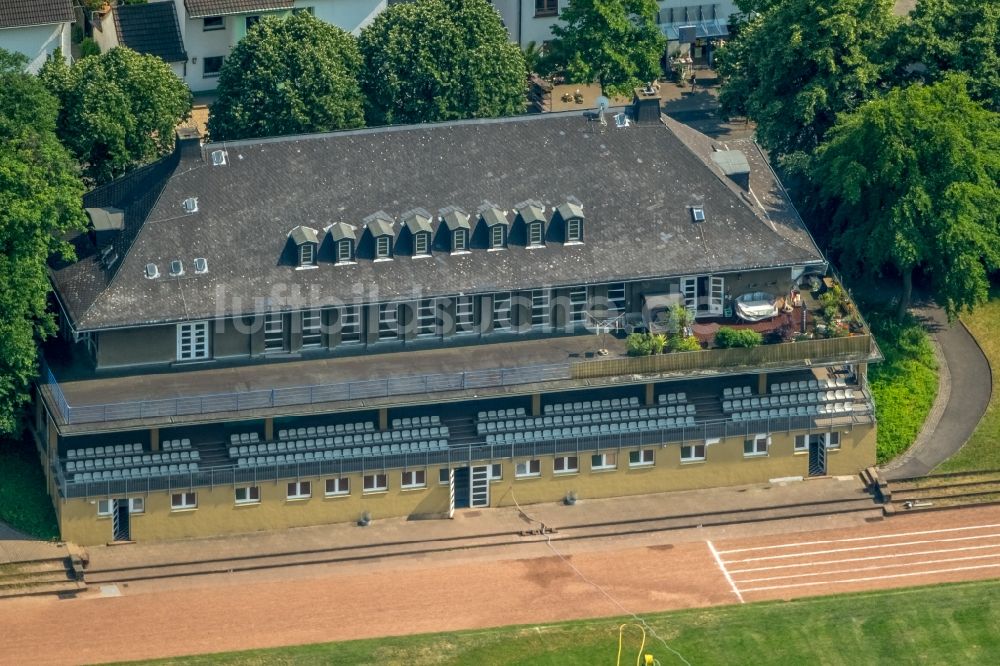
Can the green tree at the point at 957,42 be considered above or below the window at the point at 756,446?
above

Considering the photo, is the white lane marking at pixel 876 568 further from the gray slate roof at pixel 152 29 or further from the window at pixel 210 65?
the gray slate roof at pixel 152 29

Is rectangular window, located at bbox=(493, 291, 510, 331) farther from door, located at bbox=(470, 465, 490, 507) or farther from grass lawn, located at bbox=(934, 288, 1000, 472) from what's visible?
grass lawn, located at bbox=(934, 288, 1000, 472)

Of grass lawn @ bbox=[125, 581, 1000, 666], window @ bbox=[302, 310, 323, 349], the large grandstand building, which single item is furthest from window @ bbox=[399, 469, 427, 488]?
grass lawn @ bbox=[125, 581, 1000, 666]

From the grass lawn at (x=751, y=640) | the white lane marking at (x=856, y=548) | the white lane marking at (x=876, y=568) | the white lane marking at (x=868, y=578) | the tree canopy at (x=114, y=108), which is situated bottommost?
the grass lawn at (x=751, y=640)

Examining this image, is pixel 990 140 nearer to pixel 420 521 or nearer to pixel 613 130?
pixel 613 130

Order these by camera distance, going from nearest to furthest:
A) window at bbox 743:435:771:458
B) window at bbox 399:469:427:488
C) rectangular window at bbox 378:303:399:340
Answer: window at bbox 399:469:427:488 → rectangular window at bbox 378:303:399:340 → window at bbox 743:435:771:458

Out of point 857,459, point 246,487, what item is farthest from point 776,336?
point 246,487

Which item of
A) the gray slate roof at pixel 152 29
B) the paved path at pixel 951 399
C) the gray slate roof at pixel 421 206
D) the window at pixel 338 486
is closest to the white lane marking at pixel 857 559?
the paved path at pixel 951 399
